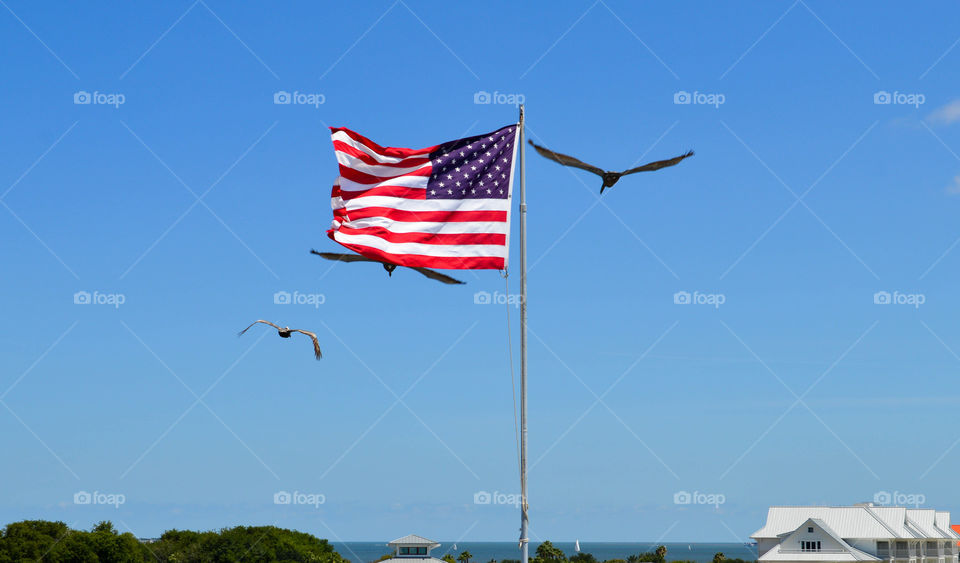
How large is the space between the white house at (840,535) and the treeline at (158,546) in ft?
168

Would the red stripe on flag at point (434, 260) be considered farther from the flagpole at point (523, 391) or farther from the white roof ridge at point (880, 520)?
the white roof ridge at point (880, 520)

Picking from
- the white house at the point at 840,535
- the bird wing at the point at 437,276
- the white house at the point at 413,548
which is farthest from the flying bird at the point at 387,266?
the white house at the point at 840,535

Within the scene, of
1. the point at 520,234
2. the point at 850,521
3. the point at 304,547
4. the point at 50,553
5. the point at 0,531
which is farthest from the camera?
the point at 304,547

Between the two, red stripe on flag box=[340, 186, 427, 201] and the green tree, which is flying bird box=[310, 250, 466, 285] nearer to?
red stripe on flag box=[340, 186, 427, 201]

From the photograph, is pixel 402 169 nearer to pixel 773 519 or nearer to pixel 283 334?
pixel 283 334

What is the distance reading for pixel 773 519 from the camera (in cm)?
9838

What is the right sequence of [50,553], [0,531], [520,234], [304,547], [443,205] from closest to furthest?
1. [520,234]
2. [443,205]
3. [50,553]
4. [0,531]
5. [304,547]

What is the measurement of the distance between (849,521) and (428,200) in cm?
8205

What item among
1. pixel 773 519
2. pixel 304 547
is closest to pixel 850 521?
pixel 773 519

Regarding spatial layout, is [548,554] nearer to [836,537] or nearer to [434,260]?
[836,537]

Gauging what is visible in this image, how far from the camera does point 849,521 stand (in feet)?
317

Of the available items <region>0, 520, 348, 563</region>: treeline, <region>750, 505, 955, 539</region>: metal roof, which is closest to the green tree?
<region>0, 520, 348, 563</region>: treeline

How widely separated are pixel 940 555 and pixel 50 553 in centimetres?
8450

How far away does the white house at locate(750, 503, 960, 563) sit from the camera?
93.9 meters
